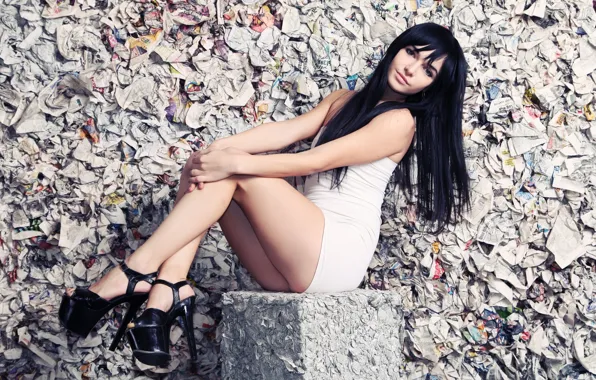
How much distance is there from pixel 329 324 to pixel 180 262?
0.38 meters

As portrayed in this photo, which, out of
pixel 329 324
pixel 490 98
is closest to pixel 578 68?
pixel 490 98

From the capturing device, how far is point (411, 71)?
188 centimetres

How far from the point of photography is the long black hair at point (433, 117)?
1900 millimetres

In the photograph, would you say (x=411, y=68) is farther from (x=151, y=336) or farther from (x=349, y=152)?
(x=151, y=336)

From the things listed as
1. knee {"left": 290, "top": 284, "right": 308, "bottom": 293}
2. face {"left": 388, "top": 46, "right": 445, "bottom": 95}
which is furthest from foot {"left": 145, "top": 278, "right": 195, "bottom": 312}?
face {"left": 388, "top": 46, "right": 445, "bottom": 95}

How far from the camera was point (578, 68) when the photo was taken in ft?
6.91

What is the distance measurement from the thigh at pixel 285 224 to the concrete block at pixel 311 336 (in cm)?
7

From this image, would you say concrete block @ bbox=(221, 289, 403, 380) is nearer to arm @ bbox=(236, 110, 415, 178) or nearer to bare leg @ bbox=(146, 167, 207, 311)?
bare leg @ bbox=(146, 167, 207, 311)

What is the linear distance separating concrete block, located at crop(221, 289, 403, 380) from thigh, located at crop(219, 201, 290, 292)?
0.10m

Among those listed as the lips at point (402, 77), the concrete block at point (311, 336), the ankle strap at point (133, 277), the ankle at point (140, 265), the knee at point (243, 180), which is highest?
the lips at point (402, 77)

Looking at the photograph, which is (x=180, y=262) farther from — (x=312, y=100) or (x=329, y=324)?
(x=312, y=100)

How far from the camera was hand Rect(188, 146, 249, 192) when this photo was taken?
5.36 ft

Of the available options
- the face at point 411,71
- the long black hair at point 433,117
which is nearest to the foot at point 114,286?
the long black hair at point 433,117

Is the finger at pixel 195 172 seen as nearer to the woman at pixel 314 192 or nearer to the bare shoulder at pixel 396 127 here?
the woman at pixel 314 192
